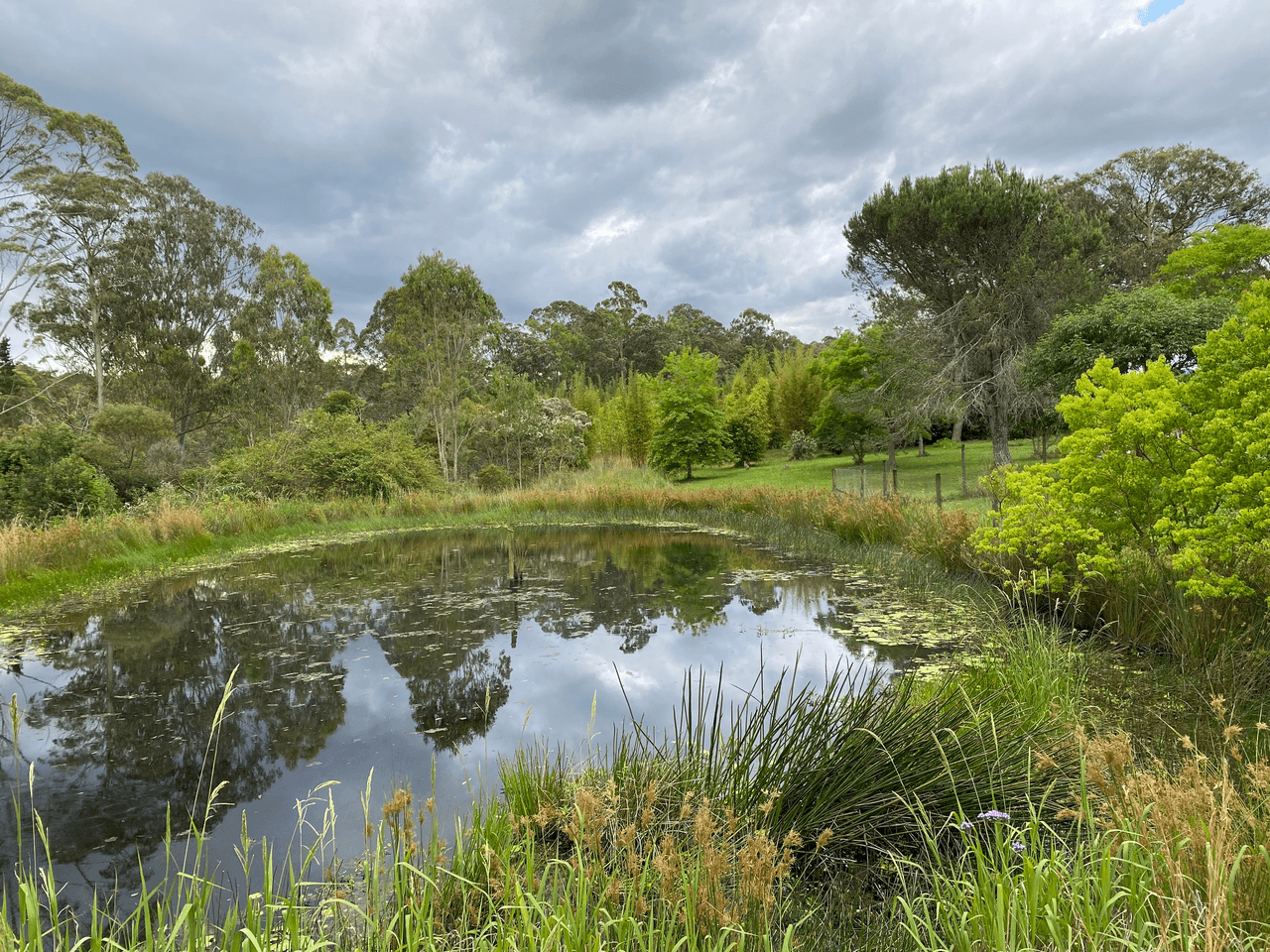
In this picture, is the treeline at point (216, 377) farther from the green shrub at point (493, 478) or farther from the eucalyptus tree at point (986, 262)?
the eucalyptus tree at point (986, 262)

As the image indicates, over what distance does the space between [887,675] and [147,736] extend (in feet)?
15.4

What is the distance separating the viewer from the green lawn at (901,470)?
631 inches

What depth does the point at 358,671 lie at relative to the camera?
4938 millimetres

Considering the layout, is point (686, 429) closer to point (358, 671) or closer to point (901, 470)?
point (901, 470)

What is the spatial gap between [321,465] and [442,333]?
532 cm

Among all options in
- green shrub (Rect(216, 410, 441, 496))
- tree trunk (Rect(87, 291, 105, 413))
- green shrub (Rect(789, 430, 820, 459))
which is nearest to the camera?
green shrub (Rect(216, 410, 441, 496))

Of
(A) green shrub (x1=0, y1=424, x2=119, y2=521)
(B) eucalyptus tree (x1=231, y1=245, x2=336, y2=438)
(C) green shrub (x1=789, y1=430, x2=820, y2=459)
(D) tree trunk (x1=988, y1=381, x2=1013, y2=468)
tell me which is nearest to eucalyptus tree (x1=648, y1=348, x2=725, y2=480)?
(C) green shrub (x1=789, y1=430, x2=820, y2=459)

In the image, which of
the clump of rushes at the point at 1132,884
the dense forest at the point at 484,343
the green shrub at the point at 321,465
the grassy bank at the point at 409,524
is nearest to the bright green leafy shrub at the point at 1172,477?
the grassy bank at the point at 409,524

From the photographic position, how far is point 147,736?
3820 mm

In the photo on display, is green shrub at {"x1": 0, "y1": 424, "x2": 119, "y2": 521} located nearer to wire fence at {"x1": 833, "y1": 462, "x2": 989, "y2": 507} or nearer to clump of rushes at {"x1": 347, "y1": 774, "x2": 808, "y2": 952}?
clump of rushes at {"x1": 347, "y1": 774, "x2": 808, "y2": 952}

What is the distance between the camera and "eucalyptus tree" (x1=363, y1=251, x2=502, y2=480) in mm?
18266

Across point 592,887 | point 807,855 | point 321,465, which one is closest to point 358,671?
point 592,887

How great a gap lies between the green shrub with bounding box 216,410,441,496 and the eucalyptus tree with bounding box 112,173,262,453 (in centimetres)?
801

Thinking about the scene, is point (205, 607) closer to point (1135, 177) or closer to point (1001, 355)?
point (1001, 355)
